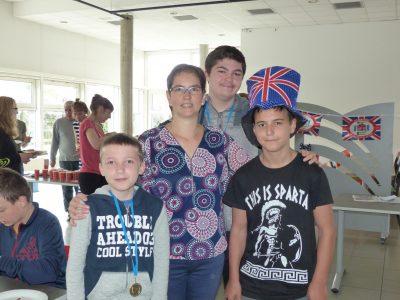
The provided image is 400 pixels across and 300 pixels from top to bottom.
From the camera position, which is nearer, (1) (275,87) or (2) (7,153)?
(1) (275,87)

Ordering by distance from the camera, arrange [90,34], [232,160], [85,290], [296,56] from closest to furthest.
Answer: [85,290]
[232,160]
[296,56]
[90,34]

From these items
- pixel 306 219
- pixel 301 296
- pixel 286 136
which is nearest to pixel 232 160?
pixel 286 136

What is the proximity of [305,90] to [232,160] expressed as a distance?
8234 mm

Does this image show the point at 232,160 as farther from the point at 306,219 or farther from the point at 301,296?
the point at 301,296

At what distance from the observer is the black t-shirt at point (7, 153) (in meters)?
3.29

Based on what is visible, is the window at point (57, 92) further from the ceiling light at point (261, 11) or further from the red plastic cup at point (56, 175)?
the red plastic cup at point (56, 175)

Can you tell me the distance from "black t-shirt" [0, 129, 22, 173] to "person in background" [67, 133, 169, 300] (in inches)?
84.4

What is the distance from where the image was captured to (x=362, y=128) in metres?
4.17

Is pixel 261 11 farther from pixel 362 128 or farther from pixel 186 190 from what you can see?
pixel 186 190

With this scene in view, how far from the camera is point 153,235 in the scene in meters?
1.50

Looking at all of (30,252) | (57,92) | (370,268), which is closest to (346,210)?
(370,268)

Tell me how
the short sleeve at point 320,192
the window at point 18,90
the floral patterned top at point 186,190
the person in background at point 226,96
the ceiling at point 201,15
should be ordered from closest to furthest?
the short sleeve at point 320,192 < the floral patterned top at point 186,190 < the person in background at point 226,96 < the ceiling at point 201,15 < the window at point 18,90

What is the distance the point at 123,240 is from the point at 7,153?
7.58ft

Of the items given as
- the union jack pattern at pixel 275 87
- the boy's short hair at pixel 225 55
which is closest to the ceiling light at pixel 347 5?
the boy's short hair at pixel 225 55
